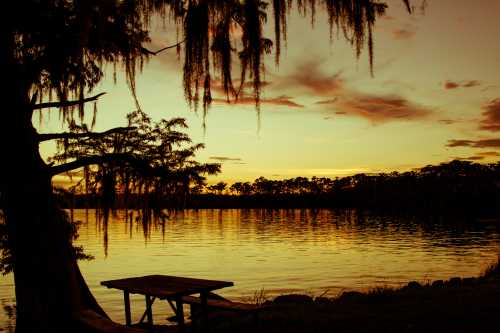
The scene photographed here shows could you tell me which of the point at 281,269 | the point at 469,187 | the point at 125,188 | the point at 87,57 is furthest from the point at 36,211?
the point at 469,187

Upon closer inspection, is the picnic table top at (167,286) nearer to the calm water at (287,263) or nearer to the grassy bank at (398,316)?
the grassy bank at (398,316)

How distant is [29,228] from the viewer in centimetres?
767

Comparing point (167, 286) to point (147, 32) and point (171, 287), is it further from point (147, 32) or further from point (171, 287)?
point (147, 32)

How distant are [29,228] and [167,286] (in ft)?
7.55

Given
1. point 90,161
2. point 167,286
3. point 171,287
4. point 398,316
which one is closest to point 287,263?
point 398,316

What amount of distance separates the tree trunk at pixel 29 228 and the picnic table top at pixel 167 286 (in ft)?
3.32

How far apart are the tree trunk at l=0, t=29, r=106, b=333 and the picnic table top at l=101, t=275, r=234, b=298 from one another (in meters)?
1.01

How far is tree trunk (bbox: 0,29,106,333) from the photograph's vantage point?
25.2 ft

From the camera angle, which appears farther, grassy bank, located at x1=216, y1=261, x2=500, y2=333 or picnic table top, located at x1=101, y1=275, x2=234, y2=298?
grassy bank, located at x1=216, y1=261, x2=500, y2=333

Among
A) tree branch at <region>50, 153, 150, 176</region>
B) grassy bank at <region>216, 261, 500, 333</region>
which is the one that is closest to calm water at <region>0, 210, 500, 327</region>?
grassy bank at <region>216, 261, 500, 333</region>

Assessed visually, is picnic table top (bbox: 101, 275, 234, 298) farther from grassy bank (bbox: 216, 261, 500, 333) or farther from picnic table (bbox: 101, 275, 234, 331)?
grassy bank (bbox: 216, 261, 500, 333)

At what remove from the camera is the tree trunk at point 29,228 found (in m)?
7.69

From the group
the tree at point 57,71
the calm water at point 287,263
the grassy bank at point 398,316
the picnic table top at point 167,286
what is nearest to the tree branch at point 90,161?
the tree at point 57,71

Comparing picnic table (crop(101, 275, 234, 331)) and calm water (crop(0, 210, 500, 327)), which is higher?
picnic table (crop(101, 275, 234, 331))
